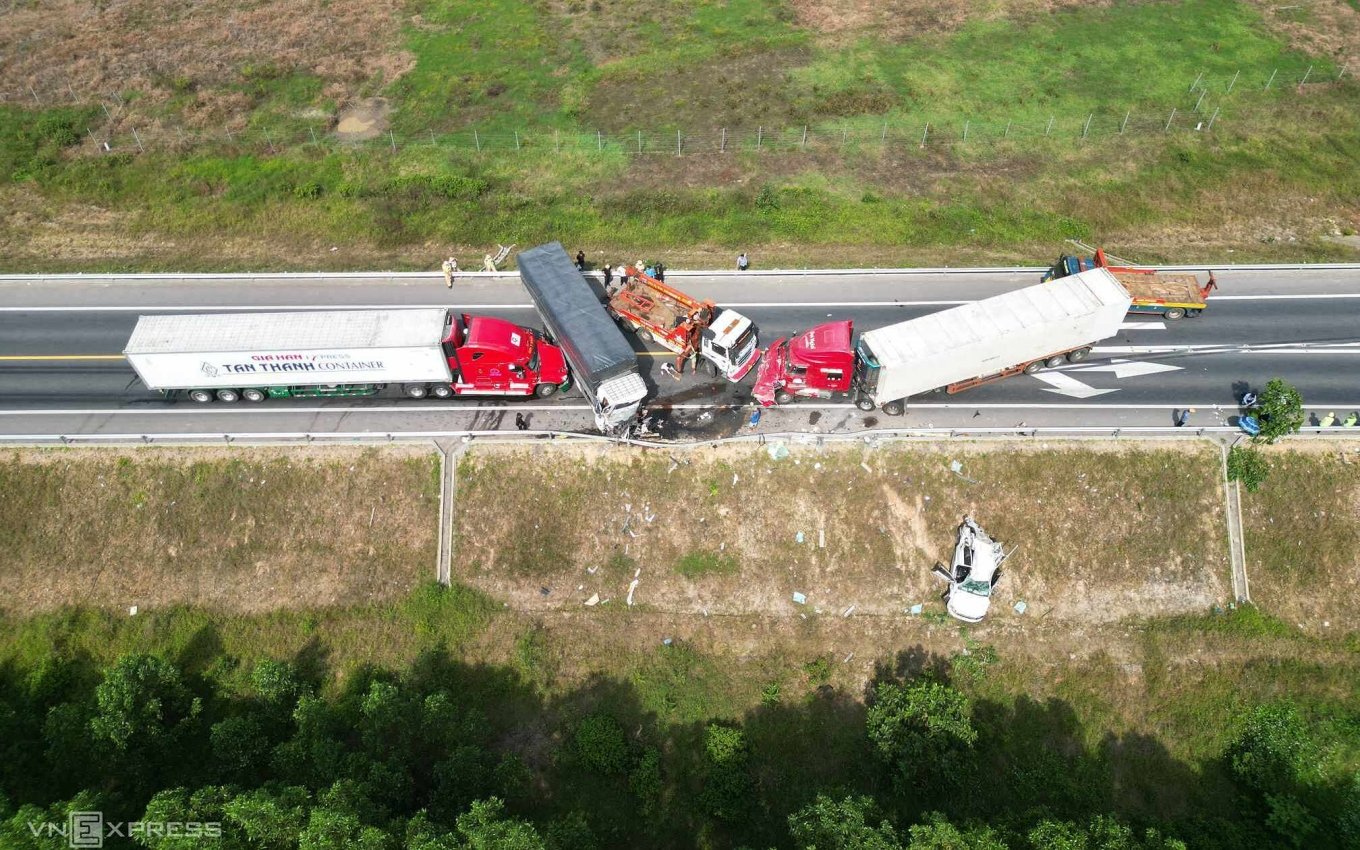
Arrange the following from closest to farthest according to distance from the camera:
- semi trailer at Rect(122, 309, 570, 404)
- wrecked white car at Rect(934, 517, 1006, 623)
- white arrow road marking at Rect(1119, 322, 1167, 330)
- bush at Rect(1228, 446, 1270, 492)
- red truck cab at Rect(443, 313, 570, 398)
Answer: wrecked white car at Rect(934, 517, 1006, 623)
bush at Rect(1228, 446, 1270, 492)
semi trailer at Rect(122, 309, 570, 404)
red truck cab at Rect(443, 313, 570, 398)
white arrow road marking at Rect(1119, 322, 1167, 330)

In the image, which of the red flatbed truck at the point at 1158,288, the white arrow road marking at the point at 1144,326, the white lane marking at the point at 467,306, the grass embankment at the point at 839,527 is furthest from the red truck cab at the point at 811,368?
the white arrow road marking at the point at 1144,326

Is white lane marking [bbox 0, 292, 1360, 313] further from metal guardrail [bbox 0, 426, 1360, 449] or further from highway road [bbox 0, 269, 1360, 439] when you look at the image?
metal guardrail [bbox 0, 426, 1360, 449]

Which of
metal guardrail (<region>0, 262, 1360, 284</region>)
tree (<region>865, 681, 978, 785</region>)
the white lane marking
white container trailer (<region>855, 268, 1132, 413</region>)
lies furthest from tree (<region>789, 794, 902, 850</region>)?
metal guardrail (<region>0, 262, 1360, 284</region>)

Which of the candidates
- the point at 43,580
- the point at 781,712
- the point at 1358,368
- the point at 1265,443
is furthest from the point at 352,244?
the point at 1358,368

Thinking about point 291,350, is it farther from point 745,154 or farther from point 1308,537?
point 1308,537

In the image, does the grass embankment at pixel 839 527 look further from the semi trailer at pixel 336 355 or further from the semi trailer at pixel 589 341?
the semi trailer at pixel 336 355

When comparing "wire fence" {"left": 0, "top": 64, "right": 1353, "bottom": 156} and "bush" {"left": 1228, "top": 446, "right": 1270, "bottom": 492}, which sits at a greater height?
"wire fence" {"left": 0, "top": 64, "right": 1353, "bottom": 156}

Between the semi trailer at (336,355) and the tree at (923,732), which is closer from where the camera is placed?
the tree at (923,732)
